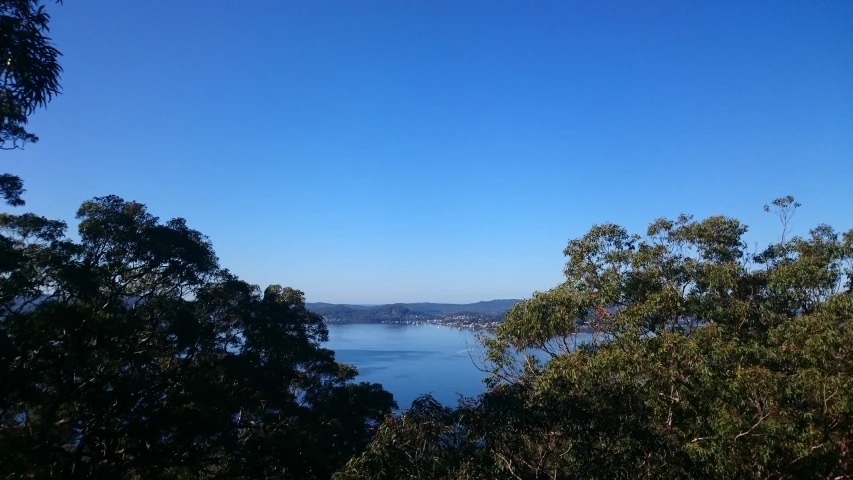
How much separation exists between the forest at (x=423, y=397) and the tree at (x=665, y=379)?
0.03 meters

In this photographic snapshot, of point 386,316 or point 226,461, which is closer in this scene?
point 226,461

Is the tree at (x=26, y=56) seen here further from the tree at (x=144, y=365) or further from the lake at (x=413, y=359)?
the lake at (x=413, y=359)

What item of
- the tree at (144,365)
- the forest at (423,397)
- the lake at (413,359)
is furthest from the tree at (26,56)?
the lake at (413,359)

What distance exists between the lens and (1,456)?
5.70m

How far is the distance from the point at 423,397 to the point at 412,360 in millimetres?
44543

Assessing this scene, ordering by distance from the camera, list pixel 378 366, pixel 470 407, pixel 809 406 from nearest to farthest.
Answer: pixel 470 407 < pixel 809 406 < pixel 378 366

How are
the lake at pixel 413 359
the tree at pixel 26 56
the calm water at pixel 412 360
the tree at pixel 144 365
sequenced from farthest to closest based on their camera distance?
the calm water at pixel 412 360 → the lake at pixel 413 359 → the tree at pixel 144 365 → the tree at pixel 26 56

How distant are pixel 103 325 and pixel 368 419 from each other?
6288mm

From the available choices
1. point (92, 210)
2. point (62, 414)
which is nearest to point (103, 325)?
point (62, 414)

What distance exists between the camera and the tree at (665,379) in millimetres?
4344

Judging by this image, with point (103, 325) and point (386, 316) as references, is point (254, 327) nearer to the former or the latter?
point (103, 325)

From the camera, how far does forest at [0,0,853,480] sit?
436cm

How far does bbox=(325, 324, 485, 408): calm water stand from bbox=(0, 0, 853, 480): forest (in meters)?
2.97

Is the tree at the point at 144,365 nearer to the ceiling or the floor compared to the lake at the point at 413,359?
nearer to the ceiling
